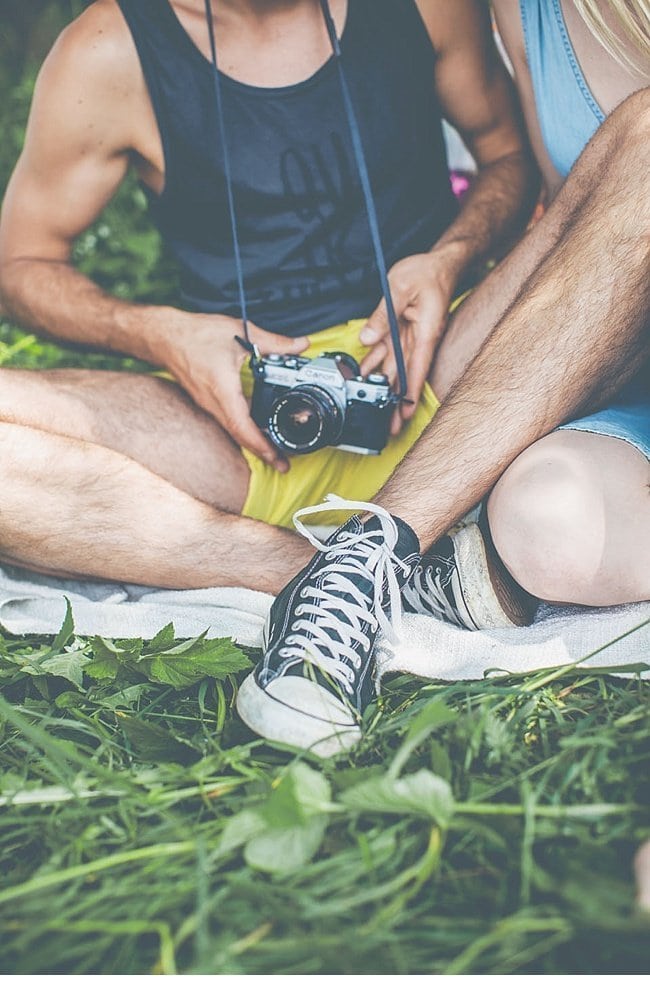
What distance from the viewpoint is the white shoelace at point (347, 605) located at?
1.19 m

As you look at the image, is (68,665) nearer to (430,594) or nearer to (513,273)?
(430,594)

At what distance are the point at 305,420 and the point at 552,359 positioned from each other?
0.45 m

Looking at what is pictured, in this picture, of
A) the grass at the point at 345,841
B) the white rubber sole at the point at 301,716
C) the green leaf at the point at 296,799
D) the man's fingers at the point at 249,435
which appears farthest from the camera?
the man's fingers at the point at 249,435

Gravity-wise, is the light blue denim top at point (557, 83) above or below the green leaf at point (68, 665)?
above

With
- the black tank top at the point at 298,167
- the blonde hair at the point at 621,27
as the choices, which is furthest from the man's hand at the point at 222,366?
the blonde hair at the point at 621,27

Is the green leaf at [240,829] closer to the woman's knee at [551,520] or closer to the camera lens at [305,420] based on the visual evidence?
the woman's knee at [551,520]

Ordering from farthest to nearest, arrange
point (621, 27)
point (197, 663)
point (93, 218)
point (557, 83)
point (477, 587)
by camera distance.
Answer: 1. point (93, 218)
2. point (557, 83)
3. point (621, 27)
4. point (477, 587)
5. point (197, 663)

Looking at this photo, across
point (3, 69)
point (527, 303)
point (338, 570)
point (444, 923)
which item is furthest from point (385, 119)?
point (3, 69)

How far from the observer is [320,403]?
1550 mm

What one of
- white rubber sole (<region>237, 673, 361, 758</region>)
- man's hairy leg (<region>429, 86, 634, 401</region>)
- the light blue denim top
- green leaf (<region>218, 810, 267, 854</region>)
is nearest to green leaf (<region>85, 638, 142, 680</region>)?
white rubber sole (<region>237, 673, 361, 758</region>)

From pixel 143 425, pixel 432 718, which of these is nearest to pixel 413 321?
pixel 143 425

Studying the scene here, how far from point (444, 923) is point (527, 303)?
89cm

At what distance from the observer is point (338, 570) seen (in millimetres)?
1244

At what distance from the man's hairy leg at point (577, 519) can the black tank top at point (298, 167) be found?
70 centimetres
